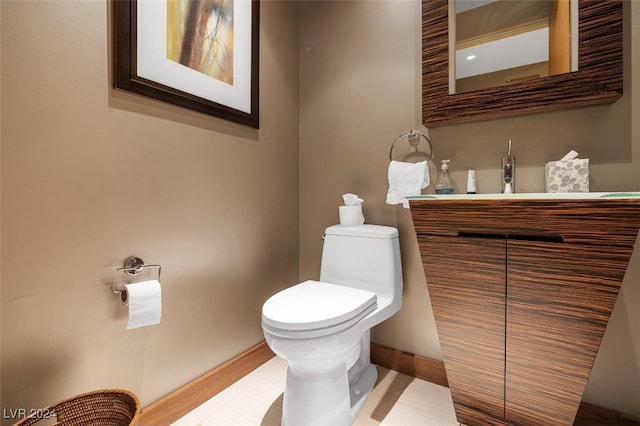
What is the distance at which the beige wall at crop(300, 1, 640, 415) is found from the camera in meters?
1.17

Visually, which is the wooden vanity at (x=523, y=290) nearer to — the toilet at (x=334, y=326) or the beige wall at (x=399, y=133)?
the toilet at (x=334, y=326)

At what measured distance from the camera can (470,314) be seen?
1.08 metres

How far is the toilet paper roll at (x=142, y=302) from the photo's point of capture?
1.05 metres

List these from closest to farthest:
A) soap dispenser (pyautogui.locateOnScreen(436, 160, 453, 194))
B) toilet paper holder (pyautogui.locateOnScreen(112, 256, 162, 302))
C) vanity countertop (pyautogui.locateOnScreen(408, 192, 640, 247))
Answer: vanity countertop (pyautogui.locateOnScreen(408, 192, 640, 247))
toilet paper holder (pyautogui.locateOnScreen(112, 256, 162, 302))
soap dispenser (pyautogui.locateOnScreen(436, 160, 453, 194))

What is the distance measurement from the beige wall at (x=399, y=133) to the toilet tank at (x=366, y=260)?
0.58ft

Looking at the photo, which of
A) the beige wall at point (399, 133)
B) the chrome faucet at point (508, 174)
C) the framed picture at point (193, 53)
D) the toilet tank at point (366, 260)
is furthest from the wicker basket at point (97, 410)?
the chrome faucet at point (508, 174)

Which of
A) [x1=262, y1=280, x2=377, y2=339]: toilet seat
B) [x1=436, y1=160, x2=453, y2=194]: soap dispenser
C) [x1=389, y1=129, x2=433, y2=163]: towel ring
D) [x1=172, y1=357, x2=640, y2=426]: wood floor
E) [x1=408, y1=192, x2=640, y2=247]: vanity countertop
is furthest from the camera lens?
[x1=389, y1=129, x2=433, y2=163]: towel ring

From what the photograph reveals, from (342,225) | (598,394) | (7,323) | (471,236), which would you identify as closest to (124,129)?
(7,323)

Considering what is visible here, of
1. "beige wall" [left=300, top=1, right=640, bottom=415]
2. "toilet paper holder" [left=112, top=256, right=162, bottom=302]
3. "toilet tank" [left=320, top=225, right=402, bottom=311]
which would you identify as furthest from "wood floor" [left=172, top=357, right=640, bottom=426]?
"toilet paper holder" [left=112, top=256, right=162, bottom=302]

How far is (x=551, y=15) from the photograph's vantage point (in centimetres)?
130

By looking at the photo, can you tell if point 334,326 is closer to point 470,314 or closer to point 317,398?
point 317,398

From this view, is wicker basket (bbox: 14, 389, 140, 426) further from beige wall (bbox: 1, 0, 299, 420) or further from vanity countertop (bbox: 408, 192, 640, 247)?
vanity countertop (bbox: 408, 192, 640, 247)

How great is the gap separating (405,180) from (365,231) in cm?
31

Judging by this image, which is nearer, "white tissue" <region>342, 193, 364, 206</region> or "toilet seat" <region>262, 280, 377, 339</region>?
"toilet seat" <region>262, 280, 377, 339</region>
